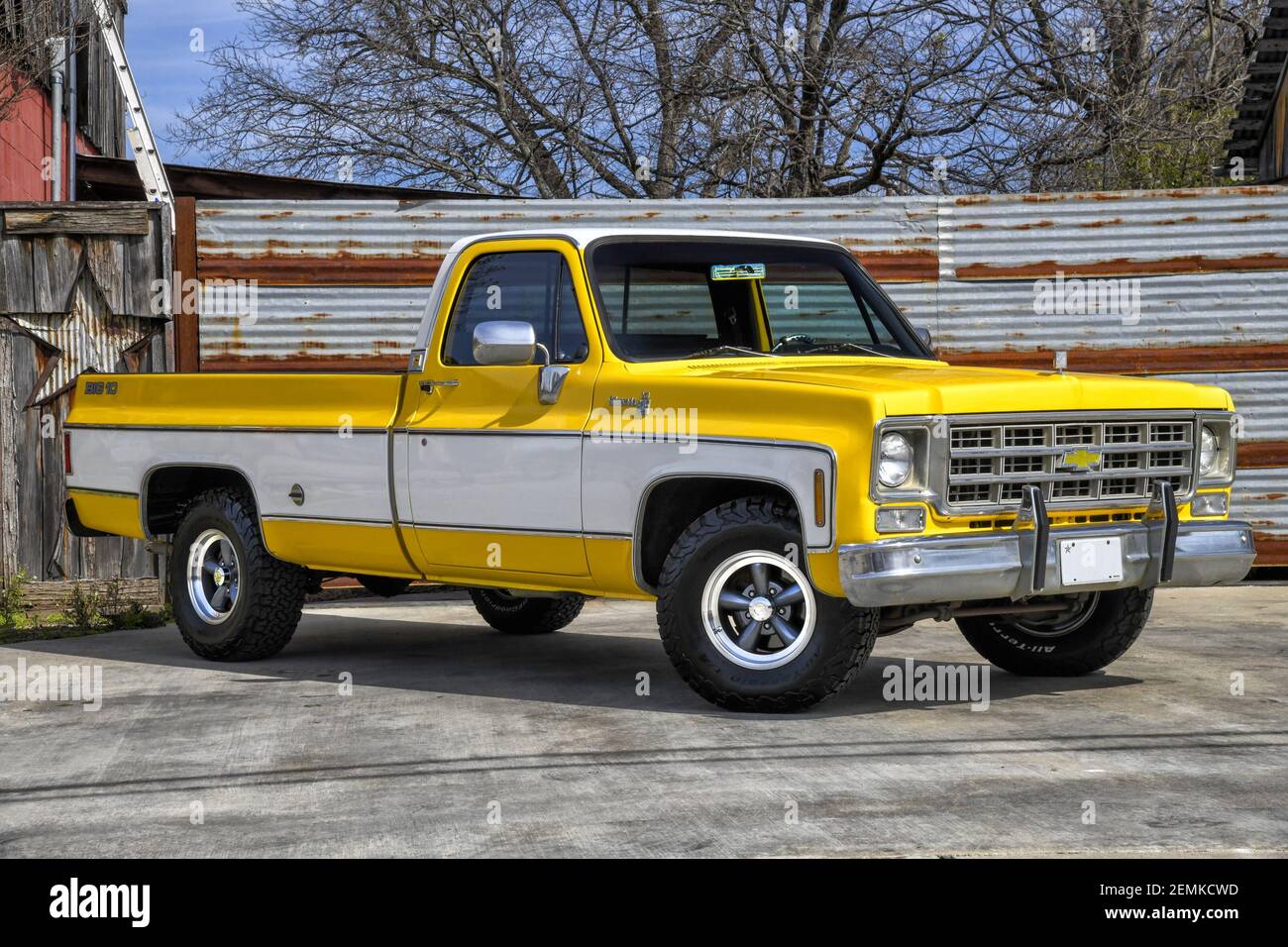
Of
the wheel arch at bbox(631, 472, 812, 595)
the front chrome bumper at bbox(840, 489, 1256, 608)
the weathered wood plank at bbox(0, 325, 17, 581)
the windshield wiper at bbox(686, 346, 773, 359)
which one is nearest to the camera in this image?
the front chrome bumper at bbox(840, 489, 1256, 608)

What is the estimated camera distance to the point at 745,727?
702cm

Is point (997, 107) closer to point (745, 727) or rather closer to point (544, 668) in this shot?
point (544, 668)

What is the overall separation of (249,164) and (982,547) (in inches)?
683

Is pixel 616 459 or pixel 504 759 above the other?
pixel 616 459

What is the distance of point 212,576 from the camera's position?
9.79 meters

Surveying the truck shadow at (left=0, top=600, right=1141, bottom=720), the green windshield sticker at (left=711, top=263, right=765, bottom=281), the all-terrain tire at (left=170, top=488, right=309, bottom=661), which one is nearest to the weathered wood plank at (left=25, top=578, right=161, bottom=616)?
the truck shadow at (left=0, top=600, right=1141, bottom=720)

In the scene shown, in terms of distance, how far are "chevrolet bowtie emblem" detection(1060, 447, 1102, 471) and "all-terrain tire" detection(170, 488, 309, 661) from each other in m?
4.24

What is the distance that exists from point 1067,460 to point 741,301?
6.32 feet

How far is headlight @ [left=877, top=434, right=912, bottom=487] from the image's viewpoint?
6.84 meters

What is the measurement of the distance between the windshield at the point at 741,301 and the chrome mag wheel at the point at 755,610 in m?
1.14

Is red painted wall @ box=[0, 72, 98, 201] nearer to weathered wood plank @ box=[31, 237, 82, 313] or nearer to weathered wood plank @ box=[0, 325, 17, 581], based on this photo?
weathered wood plank @ box=[31, 237, 82, 313]

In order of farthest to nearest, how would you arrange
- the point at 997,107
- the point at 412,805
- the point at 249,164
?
the point at 249,164 → the point at 997,107 → the point at 412,805

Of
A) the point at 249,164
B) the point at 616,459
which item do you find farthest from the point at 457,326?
the point at 249,164

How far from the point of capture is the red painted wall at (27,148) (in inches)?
729
